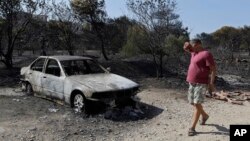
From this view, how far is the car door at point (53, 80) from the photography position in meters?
11.0

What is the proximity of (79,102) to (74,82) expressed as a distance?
1.90 ft

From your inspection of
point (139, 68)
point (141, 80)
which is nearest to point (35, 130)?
point (141, 80)

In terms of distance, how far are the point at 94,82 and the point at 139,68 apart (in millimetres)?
9126

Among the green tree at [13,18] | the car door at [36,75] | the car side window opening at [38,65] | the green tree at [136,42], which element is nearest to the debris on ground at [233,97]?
the car door at [36,75]

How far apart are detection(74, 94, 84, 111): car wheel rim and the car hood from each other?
334 millimetres

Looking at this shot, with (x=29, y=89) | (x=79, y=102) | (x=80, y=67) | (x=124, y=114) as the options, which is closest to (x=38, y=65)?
(x=29, y=89)

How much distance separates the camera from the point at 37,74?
1211 cm

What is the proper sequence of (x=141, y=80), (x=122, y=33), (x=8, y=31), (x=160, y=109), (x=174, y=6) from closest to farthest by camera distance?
(x=160, y=109)
(x=141, y=80)
(x=174, y=6)
(x=8, y=31)
(x=122, y=33)

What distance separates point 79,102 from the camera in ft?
33.6

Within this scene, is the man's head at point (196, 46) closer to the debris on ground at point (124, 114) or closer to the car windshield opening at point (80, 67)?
the debris on ground at point (124, 114)

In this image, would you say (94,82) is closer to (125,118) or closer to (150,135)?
(125,118)

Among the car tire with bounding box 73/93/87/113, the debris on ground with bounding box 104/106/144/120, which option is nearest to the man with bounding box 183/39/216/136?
the debris on ground with bounding box 104/106/144/120

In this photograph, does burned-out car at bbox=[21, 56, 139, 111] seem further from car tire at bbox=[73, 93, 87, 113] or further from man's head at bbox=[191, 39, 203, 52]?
man's head at bbox=[191, 39, 203, 52]

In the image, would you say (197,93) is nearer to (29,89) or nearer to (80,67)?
(80,67)
